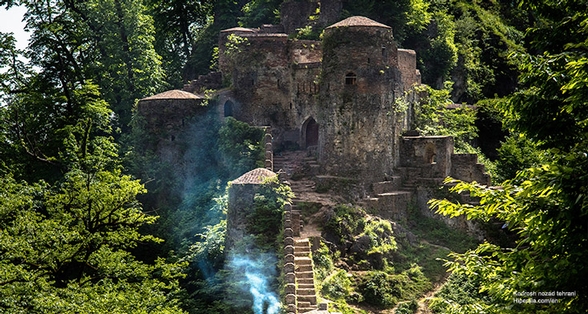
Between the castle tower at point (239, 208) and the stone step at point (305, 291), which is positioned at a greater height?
the castle tower at point (239, 208)

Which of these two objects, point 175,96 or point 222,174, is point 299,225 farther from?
point 175,96

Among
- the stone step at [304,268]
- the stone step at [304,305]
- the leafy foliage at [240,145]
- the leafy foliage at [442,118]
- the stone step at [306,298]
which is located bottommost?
the stone step at [304,305]

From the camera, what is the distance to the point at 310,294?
28.7 metres

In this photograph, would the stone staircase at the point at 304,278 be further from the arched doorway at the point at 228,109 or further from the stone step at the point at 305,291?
the arched doorway at the point at 228,109

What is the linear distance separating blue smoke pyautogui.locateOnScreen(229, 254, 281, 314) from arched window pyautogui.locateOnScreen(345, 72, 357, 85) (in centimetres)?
1015

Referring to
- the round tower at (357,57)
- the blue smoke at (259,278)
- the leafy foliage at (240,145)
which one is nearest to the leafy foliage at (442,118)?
the round tower at (357,57)

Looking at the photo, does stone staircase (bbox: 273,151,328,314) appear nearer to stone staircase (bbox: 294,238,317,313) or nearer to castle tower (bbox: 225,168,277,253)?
stone staircase (bbox: 294,238,317,313)

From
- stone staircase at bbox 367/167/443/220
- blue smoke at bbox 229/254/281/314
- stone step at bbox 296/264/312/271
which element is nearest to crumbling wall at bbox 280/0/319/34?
stone staircase at bbox 367/167/443/220

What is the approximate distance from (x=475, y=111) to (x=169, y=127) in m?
17.5

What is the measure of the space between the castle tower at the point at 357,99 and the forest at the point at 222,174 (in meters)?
2.87

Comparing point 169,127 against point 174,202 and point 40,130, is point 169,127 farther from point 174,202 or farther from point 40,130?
point 40,130

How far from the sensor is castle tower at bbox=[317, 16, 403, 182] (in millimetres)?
37219

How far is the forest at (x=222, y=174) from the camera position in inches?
599

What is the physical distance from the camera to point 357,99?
37375mm
